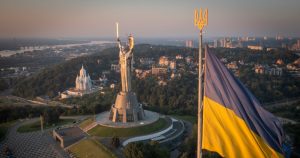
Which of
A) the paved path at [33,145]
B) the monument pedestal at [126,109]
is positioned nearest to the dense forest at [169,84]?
the monument pedestal at [126,109]

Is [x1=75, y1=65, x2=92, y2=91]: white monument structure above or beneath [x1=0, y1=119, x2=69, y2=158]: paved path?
above

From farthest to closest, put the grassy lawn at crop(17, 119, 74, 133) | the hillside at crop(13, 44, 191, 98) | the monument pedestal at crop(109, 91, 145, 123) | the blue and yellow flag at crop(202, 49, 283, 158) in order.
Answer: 1. the hillside at crop(13, 44, 191, 98)
2. the grassy lawn at crop(17, 119, 74, 133)
3. the monument pedestal at crop(109, 91, 145, 123)
4. the blue and yellow flag at crop(202, 49, 283, 158)

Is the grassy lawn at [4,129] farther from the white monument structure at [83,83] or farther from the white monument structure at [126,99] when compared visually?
the white monument structure at [83,83]

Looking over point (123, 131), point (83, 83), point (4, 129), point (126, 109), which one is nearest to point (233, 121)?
point (123, 131)

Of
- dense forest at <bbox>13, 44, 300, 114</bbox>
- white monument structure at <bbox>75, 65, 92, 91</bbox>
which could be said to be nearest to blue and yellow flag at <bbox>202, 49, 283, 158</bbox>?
dense forest at <bbox>13, 44, 300, 114</bbox>

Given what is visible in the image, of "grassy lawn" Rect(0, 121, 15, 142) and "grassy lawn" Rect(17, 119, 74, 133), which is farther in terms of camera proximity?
"grassy lawn" Rect(17, 119, 74, 133)

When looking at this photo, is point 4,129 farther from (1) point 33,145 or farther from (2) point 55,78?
(2) point 55,78

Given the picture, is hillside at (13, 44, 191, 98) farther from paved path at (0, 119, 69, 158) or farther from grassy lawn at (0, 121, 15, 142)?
paved path at (0, 119, 69, 158)
